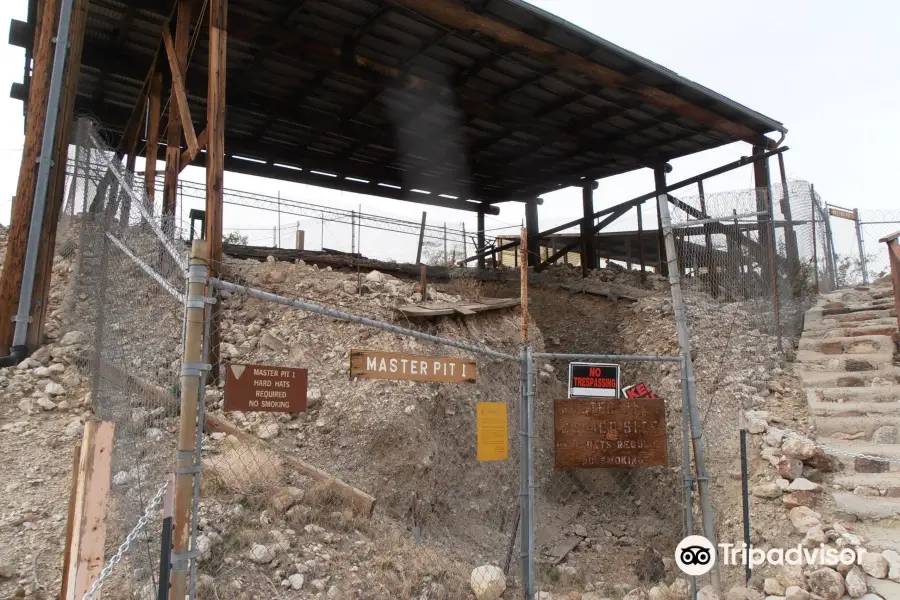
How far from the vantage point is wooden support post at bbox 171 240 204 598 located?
2.83 metres

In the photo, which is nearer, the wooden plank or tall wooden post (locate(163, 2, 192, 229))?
the wooden plank

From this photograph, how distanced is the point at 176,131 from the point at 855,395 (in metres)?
9.56

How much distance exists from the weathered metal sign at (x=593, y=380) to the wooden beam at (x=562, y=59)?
562 centimetres

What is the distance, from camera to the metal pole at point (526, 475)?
448cm

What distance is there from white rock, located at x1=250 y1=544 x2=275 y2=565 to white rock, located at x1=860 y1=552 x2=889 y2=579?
15.2 feet

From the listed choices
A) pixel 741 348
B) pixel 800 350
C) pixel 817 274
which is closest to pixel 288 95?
pixel 741 348

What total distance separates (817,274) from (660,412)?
30.5ft

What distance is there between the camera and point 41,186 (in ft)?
19.5

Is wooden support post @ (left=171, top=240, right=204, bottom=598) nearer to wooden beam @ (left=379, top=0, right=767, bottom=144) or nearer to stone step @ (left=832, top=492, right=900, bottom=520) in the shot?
stone step @ (left=832, top=492, right=900, bottom=520)

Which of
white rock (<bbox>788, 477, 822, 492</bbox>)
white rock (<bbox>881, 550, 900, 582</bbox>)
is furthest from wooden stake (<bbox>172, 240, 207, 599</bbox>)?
white rock (<bbox>788, 477, 822, 492</bbox>)

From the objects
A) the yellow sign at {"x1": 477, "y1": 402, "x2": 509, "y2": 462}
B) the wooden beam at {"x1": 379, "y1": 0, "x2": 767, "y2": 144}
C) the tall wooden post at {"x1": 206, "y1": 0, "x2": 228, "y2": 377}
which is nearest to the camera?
the yellow sign at {"x1": 477, "y1": 402, "x2": 509, "y2": 462}

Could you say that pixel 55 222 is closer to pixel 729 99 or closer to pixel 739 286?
pixel 739 286

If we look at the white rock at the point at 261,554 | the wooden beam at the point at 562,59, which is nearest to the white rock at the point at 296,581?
the white rock at the point at 261,554

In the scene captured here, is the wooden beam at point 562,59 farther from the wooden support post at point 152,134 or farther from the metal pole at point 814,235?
the wooden support post at point 152,134
